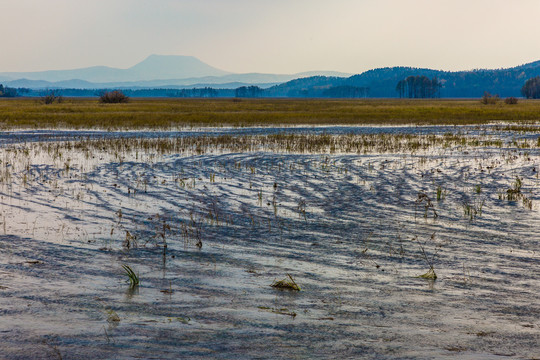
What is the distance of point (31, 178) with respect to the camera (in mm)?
16797

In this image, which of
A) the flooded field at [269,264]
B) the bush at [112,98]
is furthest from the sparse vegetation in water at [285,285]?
the bush at [112,98]

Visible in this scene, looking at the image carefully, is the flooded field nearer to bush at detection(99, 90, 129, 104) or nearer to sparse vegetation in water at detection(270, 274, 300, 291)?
sparse vegetation in water at detection(270, 274, 300, 291)

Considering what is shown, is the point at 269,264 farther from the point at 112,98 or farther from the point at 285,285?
the point at 112,98

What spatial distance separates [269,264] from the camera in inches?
309

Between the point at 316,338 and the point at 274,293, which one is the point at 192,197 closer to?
the point at 274,293

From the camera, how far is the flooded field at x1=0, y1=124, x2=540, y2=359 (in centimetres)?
512

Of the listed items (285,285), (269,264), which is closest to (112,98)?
(269,264)

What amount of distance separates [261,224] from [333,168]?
9.44 m

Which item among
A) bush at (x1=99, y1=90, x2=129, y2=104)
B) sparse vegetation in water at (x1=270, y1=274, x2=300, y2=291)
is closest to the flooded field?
sparse vegetation in water at (x1=270, y1=274, x2=300, y2=291)

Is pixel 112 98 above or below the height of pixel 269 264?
above

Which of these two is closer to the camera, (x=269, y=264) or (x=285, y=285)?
(x=285, y=285)

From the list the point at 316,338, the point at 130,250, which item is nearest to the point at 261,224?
the point at 130,250

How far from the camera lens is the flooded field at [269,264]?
512cm

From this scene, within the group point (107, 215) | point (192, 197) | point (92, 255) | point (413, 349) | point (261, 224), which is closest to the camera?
point (413, 349)
